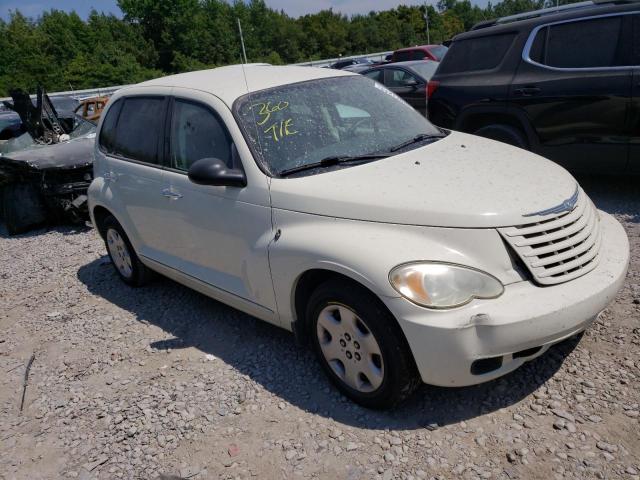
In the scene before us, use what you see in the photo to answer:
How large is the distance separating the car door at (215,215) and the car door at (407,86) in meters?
6.60

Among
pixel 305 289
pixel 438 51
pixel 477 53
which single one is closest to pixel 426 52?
pixel 438 51

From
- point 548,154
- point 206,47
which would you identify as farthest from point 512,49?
point 206,47

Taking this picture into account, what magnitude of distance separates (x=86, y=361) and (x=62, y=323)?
0.94 meters

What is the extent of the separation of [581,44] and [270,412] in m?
4.73

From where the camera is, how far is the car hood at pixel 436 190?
8.62 ft

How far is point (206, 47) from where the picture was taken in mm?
68188

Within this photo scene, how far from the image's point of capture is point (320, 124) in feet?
11.2

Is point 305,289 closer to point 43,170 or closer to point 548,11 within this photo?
point 548,11

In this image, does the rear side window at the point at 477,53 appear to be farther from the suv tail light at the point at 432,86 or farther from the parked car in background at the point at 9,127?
the parked car in background at the point at 9,127

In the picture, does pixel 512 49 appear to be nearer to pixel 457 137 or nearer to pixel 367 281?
pixel 457 137

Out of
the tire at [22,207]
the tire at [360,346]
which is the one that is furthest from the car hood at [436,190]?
the tire at [22,207]

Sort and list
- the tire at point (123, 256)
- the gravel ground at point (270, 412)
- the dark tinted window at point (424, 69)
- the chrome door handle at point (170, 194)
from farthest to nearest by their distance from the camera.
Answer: the dark tinted window at point (424, 69) → the tire at point (123, 256) → the chrome door handle at point (170, 194) → the gravel ground at point (270, 412)

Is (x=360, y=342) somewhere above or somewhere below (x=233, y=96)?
below

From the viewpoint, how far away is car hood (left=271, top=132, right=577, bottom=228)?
8.62ft
